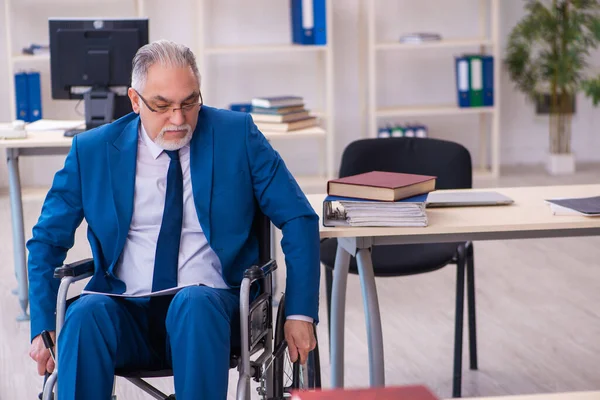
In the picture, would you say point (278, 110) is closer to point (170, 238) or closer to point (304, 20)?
point (170, 238)

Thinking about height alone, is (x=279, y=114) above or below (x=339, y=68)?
below

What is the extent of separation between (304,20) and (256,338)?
14.9ft

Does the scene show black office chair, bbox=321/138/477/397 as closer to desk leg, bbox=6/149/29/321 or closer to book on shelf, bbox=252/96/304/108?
book on shelf, bbox=252/96/304/108

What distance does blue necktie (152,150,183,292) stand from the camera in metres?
2.14

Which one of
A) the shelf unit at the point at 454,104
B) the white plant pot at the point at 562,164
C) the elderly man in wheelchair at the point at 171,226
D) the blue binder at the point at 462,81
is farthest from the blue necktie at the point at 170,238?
the white plant pot at the point at 562,164

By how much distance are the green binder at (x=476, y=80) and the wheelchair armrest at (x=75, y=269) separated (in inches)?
191

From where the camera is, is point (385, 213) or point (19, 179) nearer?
point (385, 213)

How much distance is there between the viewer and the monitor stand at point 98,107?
13.2 ft

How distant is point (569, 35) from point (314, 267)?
489 centimetres

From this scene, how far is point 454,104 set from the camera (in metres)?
6.93

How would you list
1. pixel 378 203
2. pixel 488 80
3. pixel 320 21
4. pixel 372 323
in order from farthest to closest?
pixel 488 80
pixel 320 21
pixel 372 323
pixel 378 203

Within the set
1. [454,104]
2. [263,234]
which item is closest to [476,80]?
[454,104]

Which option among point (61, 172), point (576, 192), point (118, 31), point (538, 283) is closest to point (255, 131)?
point (61, 172)

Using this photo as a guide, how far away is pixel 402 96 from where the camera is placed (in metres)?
7.02
